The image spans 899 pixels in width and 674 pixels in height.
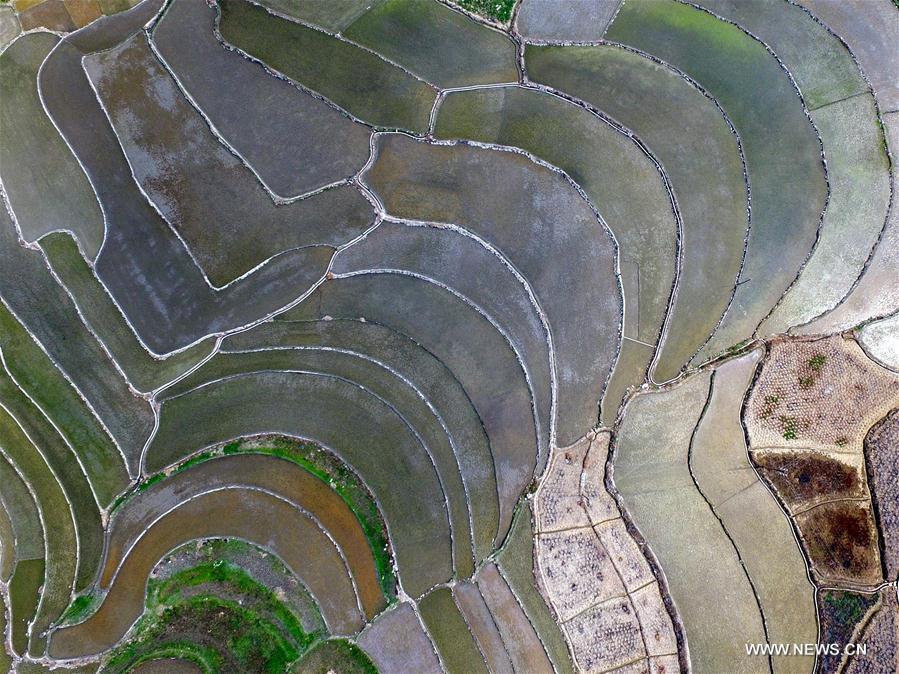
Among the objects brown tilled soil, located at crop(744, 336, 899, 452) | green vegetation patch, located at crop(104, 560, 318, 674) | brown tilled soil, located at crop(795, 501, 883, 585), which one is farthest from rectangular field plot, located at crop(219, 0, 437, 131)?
brown tilled soil, located at crop(795, 501, 883, 585)

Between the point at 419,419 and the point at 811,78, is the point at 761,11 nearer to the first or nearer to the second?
the point at 811,78

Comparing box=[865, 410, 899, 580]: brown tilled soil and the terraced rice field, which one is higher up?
the terraced rice field

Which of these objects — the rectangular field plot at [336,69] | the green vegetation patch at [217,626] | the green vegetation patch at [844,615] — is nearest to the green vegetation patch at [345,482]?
the green vegetation patch at [217,626]

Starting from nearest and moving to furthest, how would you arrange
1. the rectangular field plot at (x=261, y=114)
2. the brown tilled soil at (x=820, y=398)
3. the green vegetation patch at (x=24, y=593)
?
the green vegetation patch at (x=24, y=593) < the brown tilled soil at (x=820, y=398) < the rectangular field plot at (x=261, y=114)

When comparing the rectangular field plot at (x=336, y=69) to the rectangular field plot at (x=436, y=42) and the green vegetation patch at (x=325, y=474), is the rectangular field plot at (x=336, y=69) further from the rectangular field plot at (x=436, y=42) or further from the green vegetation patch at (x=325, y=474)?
the green vegetation patch at (x=325, y=474)

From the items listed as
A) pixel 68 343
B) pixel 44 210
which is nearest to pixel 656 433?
pixel 68 343

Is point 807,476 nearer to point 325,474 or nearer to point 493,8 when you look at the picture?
point 325,474

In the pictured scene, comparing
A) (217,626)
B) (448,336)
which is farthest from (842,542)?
(217,626)

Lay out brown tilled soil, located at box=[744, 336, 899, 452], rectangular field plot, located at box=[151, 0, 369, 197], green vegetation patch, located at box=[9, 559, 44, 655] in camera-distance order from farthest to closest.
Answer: rectangular field plot, located at box=[151, 0, 369, 197]
brown tilled soil, located at box=[744, 336, 899, 452]
green vegetation patch, located at box=[9, 559, 44, 655]

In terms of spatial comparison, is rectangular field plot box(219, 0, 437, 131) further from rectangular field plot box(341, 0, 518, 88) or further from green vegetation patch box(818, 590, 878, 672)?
green vegetation patch box(818, 590, 878, 672)

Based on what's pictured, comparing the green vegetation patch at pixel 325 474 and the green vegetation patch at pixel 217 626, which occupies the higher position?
the green vegetation patch at pixel 325 474
